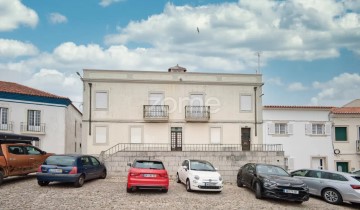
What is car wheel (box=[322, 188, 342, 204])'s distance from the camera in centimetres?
1424

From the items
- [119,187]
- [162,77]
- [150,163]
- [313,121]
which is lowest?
[119,187]

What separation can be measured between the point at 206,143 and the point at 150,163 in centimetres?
1342

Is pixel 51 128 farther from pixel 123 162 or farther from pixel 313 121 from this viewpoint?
pixel 313 121

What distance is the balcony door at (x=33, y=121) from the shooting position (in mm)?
26656

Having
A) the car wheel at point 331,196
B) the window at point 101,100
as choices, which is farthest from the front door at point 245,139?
the car wheel at point 331,196

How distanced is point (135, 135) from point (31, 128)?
8385 millimetres

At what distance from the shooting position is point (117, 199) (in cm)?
1240

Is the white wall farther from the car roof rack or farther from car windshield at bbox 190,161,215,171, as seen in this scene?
car windshield at bbox 190,161,215,171

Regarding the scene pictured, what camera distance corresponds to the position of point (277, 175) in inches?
566

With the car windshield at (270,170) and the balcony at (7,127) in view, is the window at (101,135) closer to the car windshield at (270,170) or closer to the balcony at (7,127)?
the balcony at (7,127)

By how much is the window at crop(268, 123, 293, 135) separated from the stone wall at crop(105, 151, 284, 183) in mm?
4784

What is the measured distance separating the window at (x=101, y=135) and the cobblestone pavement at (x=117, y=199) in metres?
10.6

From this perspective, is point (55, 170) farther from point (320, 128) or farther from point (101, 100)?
point (320, 128)

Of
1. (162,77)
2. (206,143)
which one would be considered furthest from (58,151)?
(206,143)
